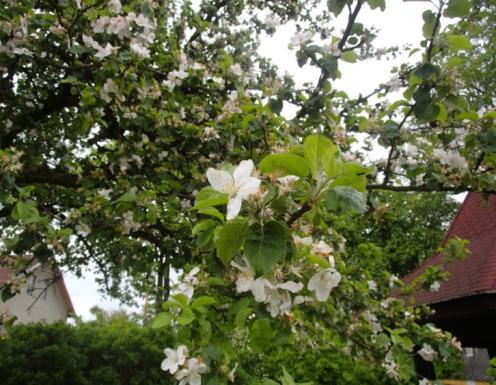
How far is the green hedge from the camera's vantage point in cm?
745

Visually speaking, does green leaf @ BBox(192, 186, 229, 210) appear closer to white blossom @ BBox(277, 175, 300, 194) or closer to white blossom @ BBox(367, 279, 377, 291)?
white blossom @ BBox(277, 175, 300, 194)

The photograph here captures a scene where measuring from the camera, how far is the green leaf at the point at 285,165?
1.04 meters

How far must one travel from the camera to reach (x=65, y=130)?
234 inches

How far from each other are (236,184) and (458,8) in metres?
1.39

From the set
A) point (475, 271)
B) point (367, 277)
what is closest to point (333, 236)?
point (367, 277)

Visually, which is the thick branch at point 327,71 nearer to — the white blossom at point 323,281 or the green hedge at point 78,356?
the white blossom at point 323,281

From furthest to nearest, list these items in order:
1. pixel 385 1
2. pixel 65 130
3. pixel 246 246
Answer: pixel 65 130, pixel 385 1, pixel 246 246

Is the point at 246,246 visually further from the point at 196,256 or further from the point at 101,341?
the point at 101,341

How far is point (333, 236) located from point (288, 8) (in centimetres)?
371

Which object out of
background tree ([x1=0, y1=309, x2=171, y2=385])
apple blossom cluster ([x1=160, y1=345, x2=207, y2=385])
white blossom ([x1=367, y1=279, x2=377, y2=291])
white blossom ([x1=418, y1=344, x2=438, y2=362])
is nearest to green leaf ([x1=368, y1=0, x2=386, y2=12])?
apple blossom cluster ([x1=160, y1=345, x2=207, y2=385])

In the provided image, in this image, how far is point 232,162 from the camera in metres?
3.21

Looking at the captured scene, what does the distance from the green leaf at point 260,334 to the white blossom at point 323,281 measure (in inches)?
16.2

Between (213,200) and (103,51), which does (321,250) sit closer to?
(213,200)

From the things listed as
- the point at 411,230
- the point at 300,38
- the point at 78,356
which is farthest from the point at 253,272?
the point at 411,230
